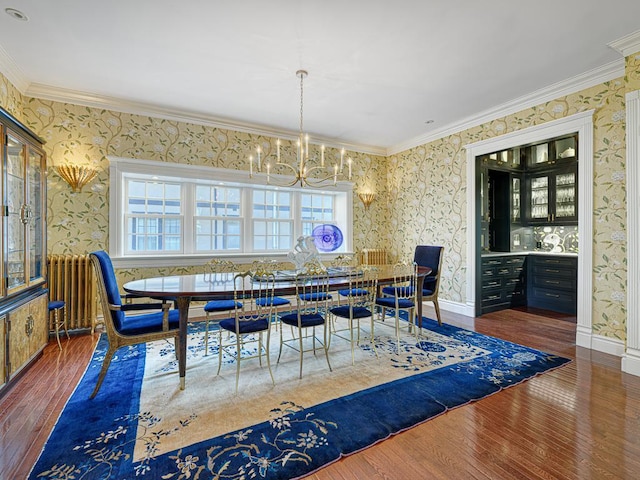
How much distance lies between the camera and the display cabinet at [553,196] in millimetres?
4961

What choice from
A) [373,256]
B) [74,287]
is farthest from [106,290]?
[373,256]

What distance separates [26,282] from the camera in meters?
2.76

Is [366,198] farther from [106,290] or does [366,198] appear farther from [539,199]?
[106,290]

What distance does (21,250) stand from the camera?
108 inches

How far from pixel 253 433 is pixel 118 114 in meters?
4.09

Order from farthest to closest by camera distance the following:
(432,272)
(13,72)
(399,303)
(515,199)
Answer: (515,199) < (432,272) < (399,303) < (13,72)

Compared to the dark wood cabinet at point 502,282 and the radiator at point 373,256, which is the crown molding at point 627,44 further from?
the radiator at point 373,256

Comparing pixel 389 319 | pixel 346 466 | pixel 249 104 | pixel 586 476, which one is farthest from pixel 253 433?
pixel 249 104

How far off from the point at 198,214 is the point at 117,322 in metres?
2.51

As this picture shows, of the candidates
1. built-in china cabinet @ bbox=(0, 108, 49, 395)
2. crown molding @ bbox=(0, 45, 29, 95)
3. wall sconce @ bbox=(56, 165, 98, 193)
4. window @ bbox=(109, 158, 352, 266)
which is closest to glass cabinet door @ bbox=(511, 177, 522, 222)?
window @ bbox=(109, 158, 352, 266)

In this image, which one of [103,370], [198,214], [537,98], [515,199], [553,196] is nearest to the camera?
[103,370]

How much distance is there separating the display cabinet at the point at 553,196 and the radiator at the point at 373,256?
2637mm

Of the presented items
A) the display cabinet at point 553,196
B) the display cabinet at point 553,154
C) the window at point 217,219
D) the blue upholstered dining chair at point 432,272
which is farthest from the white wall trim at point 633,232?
the window at point 217,219

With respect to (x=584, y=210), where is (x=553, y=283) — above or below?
below
